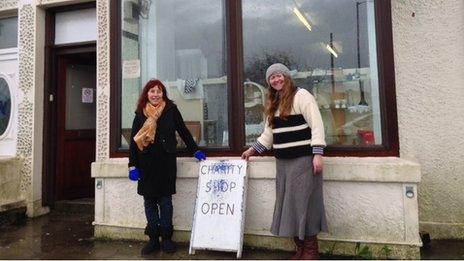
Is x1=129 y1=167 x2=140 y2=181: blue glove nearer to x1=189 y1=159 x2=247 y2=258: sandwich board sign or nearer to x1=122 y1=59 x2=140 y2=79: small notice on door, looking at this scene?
x1=189 y1=159 x2=247 y2=258: sandwich board sign

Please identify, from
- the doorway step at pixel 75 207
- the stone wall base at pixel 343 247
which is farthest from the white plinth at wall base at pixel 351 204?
the doorway step at pixel 75 207

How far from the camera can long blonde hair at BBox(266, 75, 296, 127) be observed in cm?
368

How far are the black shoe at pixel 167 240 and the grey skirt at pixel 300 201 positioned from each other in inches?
45.1

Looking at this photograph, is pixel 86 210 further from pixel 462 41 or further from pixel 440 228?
pixel 462 41

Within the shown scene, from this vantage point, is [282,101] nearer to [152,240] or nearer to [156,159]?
[156,159]

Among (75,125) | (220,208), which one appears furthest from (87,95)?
(220,208)

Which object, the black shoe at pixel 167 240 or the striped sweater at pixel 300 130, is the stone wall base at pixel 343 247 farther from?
the striped sweater at pixel 300 130

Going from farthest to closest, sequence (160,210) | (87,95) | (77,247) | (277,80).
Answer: (87,95) < (77,247) < (160,210) < (277,80)

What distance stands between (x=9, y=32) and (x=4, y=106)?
1168 mm

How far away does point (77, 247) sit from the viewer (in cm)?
450

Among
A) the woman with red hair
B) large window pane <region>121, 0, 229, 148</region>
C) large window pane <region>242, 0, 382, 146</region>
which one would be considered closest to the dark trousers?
the woman with red hair

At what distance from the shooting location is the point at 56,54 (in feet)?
20.1

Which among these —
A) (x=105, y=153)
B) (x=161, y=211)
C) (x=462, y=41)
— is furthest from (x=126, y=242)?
(x=462, y=41)

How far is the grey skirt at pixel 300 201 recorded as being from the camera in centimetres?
357
